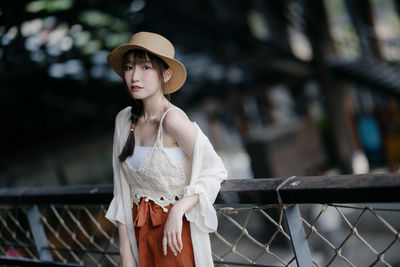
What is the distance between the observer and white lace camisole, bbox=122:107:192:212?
1.16 meters

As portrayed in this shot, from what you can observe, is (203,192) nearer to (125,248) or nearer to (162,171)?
(162,171)

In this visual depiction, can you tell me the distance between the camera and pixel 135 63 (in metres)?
1.18

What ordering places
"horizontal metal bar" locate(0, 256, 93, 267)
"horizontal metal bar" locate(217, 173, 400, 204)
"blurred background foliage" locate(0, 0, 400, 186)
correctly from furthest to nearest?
"blurred background foliage" locate(0, 0, 400, 186), "horizontal metal bar" locate(0, 256, 93, 267), "horizontal metal bar" locate(217, 173, 400, 204)

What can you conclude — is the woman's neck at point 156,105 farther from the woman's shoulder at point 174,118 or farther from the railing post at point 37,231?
the railing post at point 37,231

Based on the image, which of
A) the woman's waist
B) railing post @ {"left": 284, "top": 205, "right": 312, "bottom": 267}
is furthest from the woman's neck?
railing post @ {"left": 284, "top": 205, "right": 312, "bottom": 267}

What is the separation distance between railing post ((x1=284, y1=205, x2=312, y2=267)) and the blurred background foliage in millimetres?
2870

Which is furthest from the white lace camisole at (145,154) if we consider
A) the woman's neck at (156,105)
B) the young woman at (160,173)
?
the woman's neck at (156,105)

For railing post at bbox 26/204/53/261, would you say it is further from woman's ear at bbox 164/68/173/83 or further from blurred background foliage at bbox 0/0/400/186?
blurred background foliage at bbox 0/0/400/186

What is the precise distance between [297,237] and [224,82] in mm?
8464

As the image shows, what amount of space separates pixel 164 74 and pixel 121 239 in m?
0.55

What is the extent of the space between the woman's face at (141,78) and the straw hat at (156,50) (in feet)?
0.15

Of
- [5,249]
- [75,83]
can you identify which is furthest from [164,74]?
[75,83]

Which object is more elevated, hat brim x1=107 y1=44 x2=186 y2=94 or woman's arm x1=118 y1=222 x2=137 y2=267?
hat brim x1=107 y1=44 x2=186 y2=94

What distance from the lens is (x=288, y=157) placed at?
23.1ft
